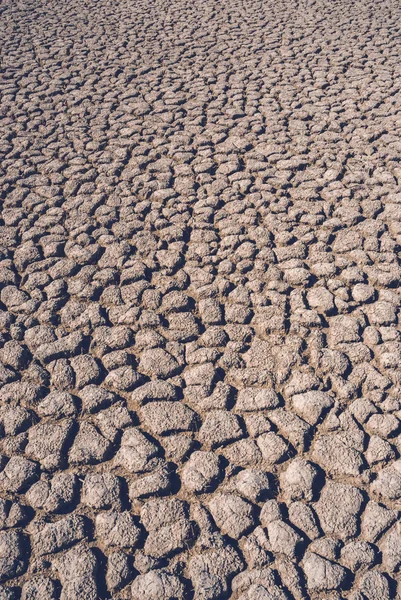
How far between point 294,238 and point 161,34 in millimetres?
4429

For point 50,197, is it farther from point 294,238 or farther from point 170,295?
point 294,238

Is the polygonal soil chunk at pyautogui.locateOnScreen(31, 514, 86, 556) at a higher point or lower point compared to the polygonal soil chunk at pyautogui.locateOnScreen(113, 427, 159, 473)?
higher

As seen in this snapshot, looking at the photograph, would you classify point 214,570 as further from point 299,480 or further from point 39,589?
point 39,589

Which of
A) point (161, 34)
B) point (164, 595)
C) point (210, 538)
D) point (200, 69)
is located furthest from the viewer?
point (161, 34)

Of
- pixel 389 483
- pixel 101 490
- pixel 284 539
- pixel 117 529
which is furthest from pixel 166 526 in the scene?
pixel 389 483

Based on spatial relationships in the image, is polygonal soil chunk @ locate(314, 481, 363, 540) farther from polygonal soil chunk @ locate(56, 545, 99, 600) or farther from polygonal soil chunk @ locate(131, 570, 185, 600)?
polygonal soil chunk @ locate(56, 545, 99, 600)

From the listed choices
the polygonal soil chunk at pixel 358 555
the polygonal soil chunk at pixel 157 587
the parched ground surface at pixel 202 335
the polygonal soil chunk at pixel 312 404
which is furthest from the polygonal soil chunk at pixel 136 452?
the polygonal soil chunk at pixel 358 555

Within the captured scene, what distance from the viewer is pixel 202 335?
9.46 ft

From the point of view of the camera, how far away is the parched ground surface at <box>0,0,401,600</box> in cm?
201

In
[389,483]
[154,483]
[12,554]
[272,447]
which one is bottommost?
[389,483]

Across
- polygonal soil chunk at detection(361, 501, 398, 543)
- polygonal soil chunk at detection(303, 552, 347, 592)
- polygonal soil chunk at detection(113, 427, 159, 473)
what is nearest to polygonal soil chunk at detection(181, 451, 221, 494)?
polygonal soil chunk at detection(113, 427, 159, 473)

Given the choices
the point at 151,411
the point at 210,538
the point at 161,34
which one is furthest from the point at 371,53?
the point at 210,538

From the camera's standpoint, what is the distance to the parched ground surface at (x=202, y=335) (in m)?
2.01

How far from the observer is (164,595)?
6.18ft
